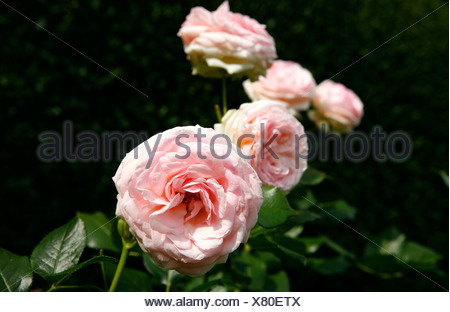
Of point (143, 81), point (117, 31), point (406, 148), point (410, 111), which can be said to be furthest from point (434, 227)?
point (117, 31)

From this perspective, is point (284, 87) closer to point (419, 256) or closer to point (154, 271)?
point (154, 271)

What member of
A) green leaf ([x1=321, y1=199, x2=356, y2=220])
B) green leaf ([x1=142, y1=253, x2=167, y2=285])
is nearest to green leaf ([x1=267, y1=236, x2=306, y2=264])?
green leaf ([x1=142, y1=253, x2=167, y2=285])

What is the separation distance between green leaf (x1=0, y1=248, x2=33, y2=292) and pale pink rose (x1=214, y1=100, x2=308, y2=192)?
0.47m

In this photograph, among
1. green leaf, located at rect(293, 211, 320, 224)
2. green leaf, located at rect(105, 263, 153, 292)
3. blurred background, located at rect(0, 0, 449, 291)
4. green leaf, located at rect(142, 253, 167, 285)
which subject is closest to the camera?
green leaf, located at rect(105, 263, 153, 292)

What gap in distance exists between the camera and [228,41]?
111cm

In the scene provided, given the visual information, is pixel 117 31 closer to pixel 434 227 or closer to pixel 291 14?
pixel 291 14

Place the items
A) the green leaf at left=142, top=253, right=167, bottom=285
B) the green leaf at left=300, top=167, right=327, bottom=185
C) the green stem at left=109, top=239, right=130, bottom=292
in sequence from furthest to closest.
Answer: the green leaf at left=300, top=167, right=327, bottom=185, the green leaf at left=142, top=253, right=167, bottom=285, the green stem at left=109, top=239, right=130, bottom=292

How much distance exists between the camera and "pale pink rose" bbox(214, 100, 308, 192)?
34.9 inches

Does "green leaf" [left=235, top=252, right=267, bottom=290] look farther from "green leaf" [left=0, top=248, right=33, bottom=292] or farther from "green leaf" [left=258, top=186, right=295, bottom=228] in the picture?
"green leaf" [left=0, top=248, right=33, bottom=292]

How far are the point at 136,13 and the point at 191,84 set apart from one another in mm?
454

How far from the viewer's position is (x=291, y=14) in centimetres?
255

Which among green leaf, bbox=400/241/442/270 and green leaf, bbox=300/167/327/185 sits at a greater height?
green leaf, bbox=300/167/327/185

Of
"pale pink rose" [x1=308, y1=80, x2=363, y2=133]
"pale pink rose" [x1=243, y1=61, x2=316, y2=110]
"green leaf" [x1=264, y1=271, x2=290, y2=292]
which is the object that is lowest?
"green leaf" [x1=264, y1=271, x2=290, y2=292]

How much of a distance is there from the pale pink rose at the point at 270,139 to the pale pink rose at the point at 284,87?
42 cm
